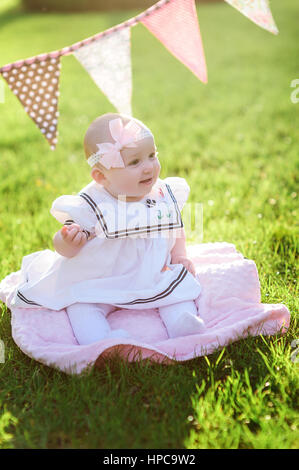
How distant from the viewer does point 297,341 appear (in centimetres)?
237

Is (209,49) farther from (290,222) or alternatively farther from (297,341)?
(297,341)

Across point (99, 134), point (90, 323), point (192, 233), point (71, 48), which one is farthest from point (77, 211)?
point (192, 233)

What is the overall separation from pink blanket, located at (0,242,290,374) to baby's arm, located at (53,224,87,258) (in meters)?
0.35

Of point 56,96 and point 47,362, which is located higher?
point 56,96

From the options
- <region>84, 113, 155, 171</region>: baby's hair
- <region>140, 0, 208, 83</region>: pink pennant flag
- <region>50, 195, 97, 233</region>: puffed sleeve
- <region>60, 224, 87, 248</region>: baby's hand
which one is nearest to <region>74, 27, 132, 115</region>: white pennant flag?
<region>140, 0, 208, 83</region>: pink pennant flag

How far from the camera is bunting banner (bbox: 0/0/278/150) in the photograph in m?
2.46

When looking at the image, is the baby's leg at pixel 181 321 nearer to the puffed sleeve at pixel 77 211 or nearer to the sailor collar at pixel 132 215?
the sailor collar at pixel 132 215

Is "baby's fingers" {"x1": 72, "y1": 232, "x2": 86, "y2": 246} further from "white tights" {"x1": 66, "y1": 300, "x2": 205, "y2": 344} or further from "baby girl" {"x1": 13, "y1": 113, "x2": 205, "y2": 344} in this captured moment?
"white tights" {"x1": 66, "y1": 300, "x2": 205, "y2": 344}

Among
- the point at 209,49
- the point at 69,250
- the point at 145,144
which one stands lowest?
the point at 209,49

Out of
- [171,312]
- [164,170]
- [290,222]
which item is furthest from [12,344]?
[164,170]

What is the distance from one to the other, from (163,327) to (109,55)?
138 cm

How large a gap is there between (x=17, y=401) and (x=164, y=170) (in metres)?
2.82

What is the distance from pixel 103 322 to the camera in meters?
2.41

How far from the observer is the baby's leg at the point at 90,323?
2350mm
